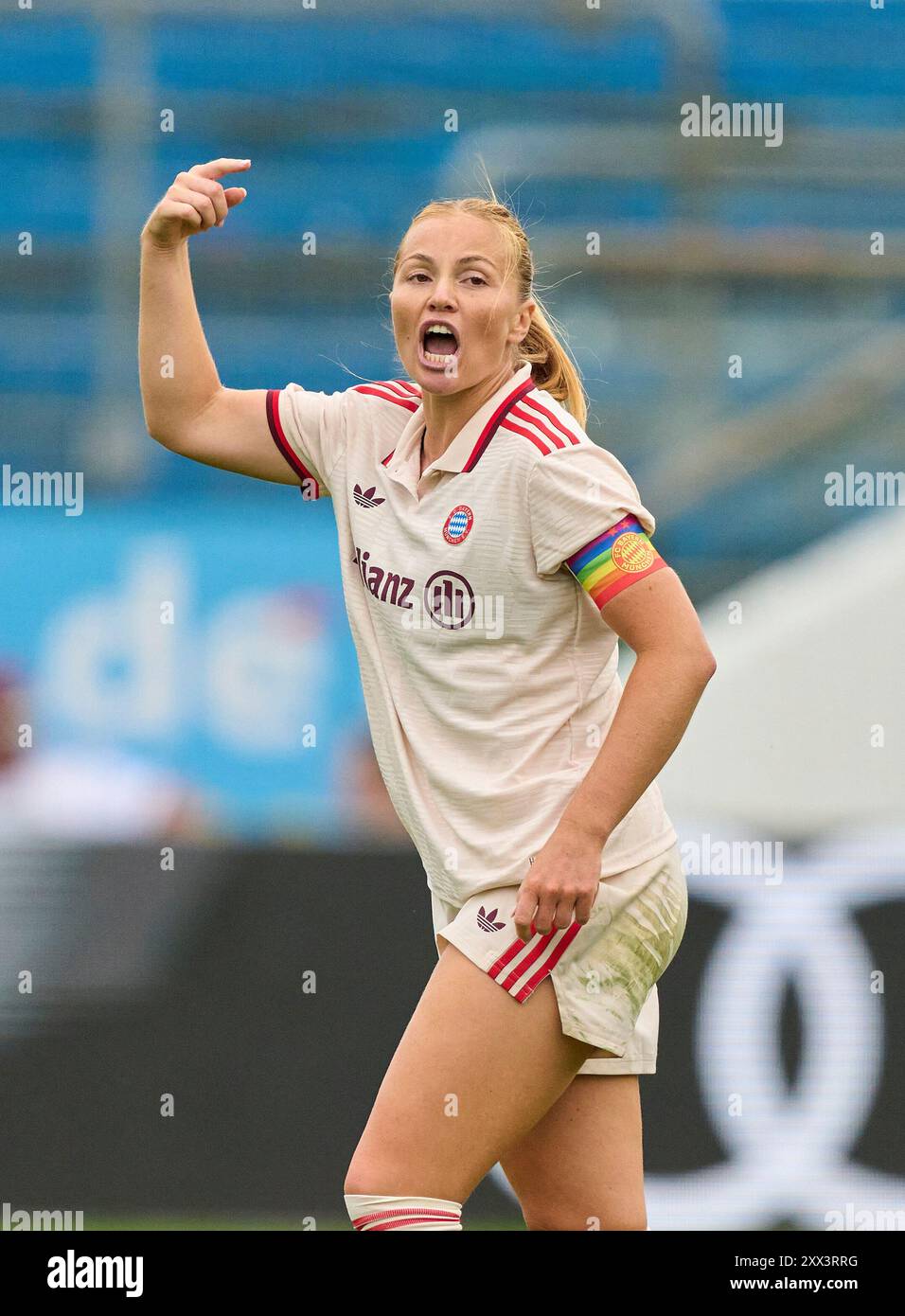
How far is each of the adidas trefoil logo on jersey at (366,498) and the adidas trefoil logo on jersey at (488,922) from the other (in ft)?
1.90

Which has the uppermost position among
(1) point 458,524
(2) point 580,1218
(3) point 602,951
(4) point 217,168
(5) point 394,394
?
(4) point 217,168

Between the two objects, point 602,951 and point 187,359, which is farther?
point 187,359

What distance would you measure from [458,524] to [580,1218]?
0.96 metres

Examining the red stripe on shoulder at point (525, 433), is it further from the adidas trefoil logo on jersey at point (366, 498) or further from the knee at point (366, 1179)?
the knee at point (366, 1179)

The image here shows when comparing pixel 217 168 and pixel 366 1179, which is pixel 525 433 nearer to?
pixel 217 168

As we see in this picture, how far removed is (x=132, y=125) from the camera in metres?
5.83

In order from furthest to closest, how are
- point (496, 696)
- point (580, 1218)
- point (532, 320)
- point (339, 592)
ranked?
1. point (339, 592)
2. point (532, 320)
3. point (580, 1218)
4. point (496, 696)

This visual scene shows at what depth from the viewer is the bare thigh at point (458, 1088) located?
2.24 m

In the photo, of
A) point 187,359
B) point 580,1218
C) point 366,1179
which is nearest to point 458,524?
point 187,359

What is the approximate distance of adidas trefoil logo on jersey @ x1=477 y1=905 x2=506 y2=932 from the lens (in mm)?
2287

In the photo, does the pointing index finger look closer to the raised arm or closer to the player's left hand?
the raised arm

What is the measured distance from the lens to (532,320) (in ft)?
8.39

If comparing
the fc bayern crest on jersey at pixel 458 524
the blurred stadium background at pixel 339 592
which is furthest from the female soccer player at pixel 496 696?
the blurred stadium background at pixel 339 592

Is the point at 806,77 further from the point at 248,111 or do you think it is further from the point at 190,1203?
the point at 190,1203
